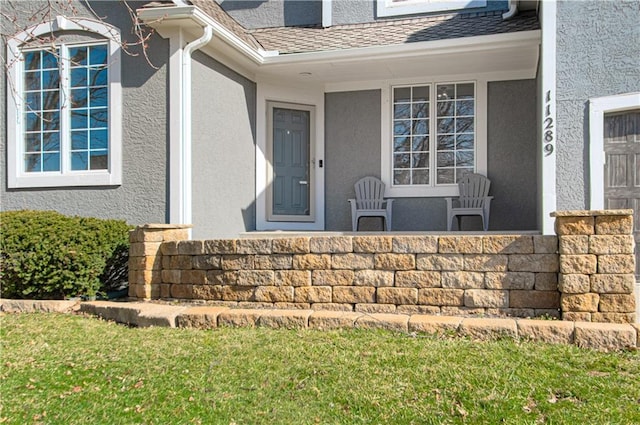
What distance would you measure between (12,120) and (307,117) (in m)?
4.41

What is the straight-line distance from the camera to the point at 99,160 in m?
6.79

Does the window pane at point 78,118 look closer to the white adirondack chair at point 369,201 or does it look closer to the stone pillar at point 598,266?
the white adirondack chair at point 369,201

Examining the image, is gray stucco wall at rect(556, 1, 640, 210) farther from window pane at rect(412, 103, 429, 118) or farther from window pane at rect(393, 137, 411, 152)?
window pane at rect(393, 137, 411, 152)

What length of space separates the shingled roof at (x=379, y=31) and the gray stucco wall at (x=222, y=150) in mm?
748

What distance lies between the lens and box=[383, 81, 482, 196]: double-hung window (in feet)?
26.8

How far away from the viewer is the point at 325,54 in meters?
7.48

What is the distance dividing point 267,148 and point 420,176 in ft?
8.39

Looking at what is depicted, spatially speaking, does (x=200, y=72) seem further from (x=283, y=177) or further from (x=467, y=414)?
(x=467, y=414)

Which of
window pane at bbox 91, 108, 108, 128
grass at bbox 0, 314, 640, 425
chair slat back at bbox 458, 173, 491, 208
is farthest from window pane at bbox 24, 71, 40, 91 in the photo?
chair slat back at bbox 458, 173, 491, 208

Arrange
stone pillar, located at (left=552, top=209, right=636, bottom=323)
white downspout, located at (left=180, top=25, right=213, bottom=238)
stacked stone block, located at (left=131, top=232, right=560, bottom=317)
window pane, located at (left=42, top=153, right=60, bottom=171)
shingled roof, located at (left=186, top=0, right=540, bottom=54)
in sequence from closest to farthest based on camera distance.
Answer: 1. stone pillar, located at (left=552, top=209, right=636, bottom=323)
2. stacked stone block, located at (left=131, top=232, right=560, bottom=317)
3. white downspout, located at (left=180, top=25, right=213, bottom=238)
4. window pane, located at (left=42, top=153, right=60, bottom=171)
5. shingled roof, located at (left=186, top=0, right=540, bottom=54)

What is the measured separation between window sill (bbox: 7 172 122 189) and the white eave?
201 cm

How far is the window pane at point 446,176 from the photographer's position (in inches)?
323

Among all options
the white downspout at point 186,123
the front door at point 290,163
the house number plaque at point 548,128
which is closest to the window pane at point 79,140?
the white downspout at point 186,123

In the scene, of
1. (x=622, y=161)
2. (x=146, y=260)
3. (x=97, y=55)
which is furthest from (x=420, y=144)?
(x=97, y=55)
